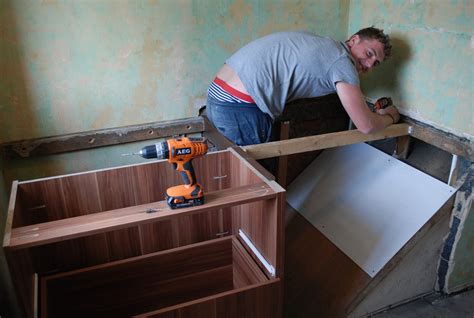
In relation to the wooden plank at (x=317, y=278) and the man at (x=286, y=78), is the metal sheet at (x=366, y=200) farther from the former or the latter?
the man at (x=286, y=78)

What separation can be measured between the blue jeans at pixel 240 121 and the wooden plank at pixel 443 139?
691mm

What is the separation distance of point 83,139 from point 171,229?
25.2 inches

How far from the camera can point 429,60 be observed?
6.31 ft

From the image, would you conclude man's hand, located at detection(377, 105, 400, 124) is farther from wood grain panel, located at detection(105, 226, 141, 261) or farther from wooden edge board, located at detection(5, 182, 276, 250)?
wood grain panel, located at detection(105, 226, 141, 261)

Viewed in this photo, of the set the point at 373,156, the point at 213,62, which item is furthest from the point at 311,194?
the point at 213,62

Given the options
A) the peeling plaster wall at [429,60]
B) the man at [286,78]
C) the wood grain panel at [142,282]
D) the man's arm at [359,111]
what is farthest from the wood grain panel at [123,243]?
the peeling plaster wall at [429,60]

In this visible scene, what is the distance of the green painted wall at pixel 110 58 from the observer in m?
1.84

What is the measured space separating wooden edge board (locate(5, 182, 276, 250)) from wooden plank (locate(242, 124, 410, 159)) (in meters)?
0.46

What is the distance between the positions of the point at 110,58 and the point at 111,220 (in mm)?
1039

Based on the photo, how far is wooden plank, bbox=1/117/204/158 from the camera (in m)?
1.96

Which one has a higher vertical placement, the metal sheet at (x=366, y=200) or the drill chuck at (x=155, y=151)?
the drill chuck at (x=155, y=151)

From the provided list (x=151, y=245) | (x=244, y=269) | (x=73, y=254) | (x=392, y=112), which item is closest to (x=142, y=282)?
(x=151, y=245)

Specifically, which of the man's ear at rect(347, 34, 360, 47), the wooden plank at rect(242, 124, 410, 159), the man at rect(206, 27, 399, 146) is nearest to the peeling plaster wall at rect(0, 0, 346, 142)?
the man at rect(206, 27, 399, 146)

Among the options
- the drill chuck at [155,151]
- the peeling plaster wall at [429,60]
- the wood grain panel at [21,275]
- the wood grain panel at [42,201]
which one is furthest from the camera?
the peeling plaster wall at [429,60]
